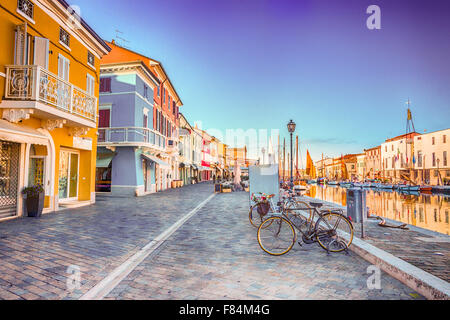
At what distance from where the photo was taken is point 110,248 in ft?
17.9

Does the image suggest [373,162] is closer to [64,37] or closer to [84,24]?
[84,24]

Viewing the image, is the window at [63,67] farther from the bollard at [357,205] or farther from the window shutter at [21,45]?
the bollard at [357,205]

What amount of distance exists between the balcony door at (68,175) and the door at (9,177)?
3271mm

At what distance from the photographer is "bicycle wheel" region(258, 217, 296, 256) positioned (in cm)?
512

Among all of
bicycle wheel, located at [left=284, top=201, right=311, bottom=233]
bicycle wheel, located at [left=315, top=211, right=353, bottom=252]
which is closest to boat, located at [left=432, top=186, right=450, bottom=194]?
bicycle wheel, located at [left=284, top=201, right=311, bottom=233]

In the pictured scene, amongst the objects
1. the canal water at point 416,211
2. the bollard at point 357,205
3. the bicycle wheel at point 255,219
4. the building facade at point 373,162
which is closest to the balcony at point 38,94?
the bicycle wheel at point 255,219

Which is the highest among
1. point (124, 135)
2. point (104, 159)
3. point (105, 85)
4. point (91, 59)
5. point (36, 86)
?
point (105, 85)

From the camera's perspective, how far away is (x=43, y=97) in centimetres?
855

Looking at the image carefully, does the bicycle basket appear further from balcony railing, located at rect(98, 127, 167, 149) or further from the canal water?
balcony railing, located at rect(98, 127, 167, 149)

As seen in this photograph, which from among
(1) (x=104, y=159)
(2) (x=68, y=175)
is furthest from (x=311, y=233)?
(1) (x=104, y=159)

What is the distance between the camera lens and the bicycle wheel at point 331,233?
5289 millimetres

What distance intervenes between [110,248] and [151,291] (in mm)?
2496

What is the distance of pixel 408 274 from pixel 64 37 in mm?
13640
